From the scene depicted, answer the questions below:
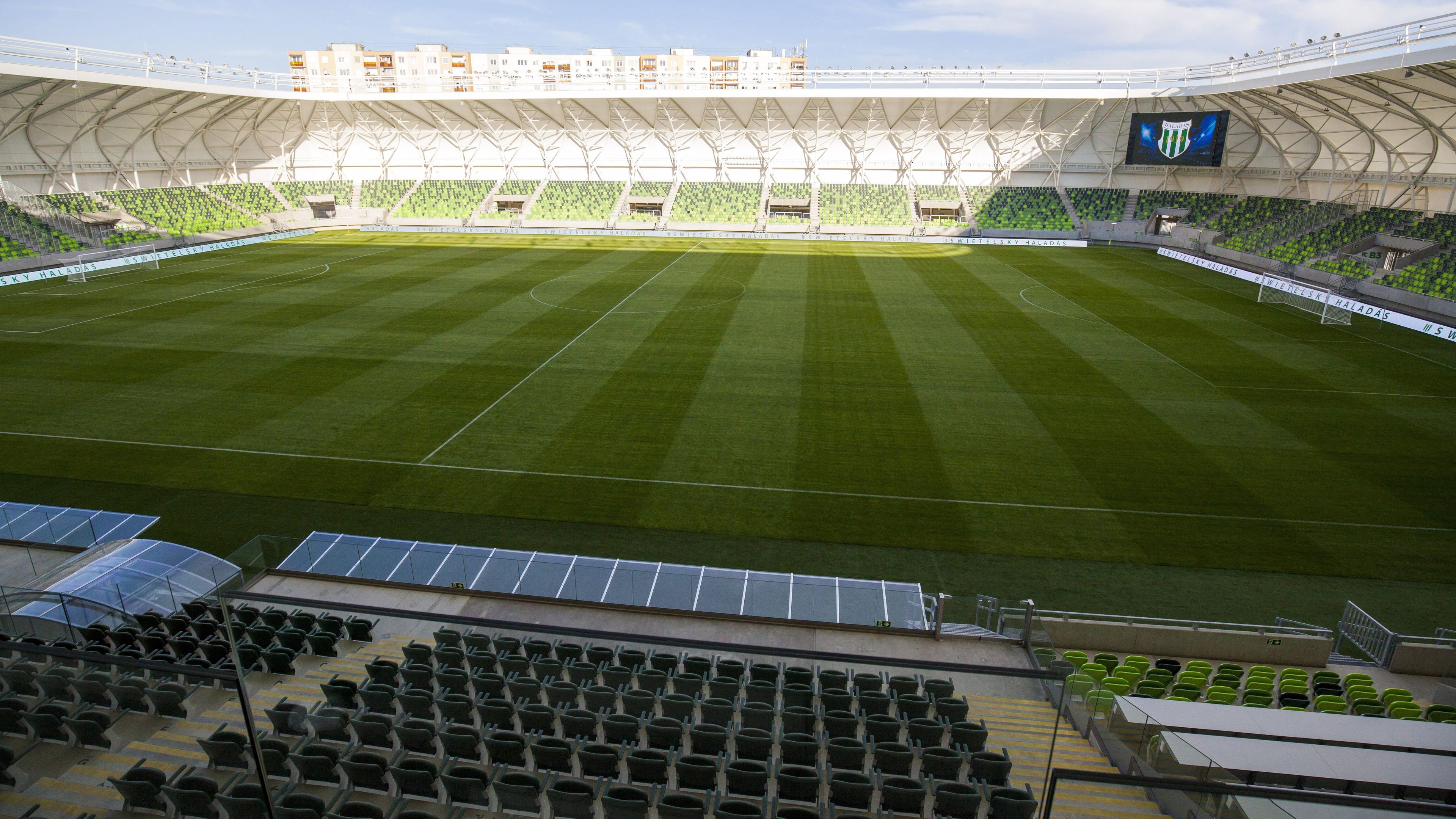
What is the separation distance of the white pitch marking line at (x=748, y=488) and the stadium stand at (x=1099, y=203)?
158 ft

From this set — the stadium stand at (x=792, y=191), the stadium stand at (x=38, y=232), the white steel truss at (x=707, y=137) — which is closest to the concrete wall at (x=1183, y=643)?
the white steel truss at (x=707, y=137)

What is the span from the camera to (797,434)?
789 inches

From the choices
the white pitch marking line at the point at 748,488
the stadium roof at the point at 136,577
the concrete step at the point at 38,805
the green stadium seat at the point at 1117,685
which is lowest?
the white pitch marking line at the point at 748,488

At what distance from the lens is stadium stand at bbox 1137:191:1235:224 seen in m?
55.2

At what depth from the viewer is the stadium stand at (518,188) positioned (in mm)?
66750

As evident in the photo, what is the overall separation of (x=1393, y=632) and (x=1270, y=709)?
5.90 metres

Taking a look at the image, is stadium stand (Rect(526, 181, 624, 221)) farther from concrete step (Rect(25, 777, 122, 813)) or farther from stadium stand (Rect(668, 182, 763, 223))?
concrete step (Rect(25, 777, 122, 813))

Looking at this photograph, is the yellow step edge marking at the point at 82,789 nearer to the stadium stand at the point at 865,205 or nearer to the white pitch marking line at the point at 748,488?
the white pitch marking line at the point at 748,488

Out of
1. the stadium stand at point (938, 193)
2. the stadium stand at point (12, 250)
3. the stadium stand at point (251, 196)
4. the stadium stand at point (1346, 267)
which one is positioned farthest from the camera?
the stadium stand at point (938, 193)

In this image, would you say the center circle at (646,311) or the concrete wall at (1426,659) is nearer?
the concrete wall at (1426,659)

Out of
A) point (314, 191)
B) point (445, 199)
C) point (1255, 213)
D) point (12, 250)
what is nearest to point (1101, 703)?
point (12, 250)

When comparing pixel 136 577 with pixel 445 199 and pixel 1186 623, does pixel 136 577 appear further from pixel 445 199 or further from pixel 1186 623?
pixel 445 199

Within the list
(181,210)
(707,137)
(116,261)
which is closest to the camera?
(116,261)

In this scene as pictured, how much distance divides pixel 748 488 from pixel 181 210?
188 feet
